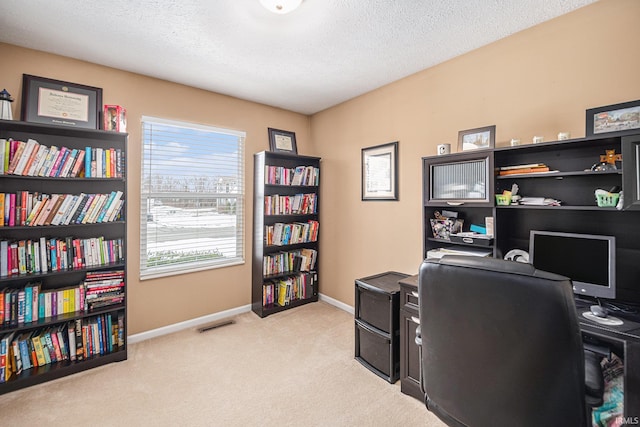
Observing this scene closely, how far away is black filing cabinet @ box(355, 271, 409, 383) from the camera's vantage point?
2178mm

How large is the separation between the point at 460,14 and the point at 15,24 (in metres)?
3.14

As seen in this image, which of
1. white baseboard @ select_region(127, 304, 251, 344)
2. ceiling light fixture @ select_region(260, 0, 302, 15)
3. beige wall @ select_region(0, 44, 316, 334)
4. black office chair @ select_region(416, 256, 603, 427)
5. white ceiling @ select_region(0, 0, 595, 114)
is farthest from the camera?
white baseboard @ select_region(127, 304, 251, 344)

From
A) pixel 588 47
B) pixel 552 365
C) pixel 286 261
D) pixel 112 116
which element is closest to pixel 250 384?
pixel 286 261

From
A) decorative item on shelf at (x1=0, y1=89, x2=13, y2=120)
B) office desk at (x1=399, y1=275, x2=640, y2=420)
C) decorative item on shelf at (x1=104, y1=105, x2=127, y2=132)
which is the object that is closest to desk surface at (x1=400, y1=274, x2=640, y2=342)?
office desk at (x1=399, y1=275, x2=640, y2=420)

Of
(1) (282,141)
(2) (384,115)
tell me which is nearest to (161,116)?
(1) (282,141)

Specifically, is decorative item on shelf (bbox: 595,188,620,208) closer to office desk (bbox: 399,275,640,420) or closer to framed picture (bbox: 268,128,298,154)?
office desk (bbox: 399,275,640,420)

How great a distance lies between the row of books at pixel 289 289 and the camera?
346 cm

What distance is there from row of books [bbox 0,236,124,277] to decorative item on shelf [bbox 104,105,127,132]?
3.18 ft

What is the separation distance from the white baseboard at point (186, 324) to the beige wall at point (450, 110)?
1.20 m

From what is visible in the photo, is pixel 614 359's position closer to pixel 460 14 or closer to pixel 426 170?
pixel 426 170

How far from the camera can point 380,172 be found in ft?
10.4

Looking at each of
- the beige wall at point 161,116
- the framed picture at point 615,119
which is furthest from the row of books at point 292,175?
the framed picture at point 615,119

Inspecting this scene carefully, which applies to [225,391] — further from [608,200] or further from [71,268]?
[608,200]

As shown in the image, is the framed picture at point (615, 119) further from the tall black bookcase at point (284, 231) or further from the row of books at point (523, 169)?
the tall black bookcase at point (284, 231)
